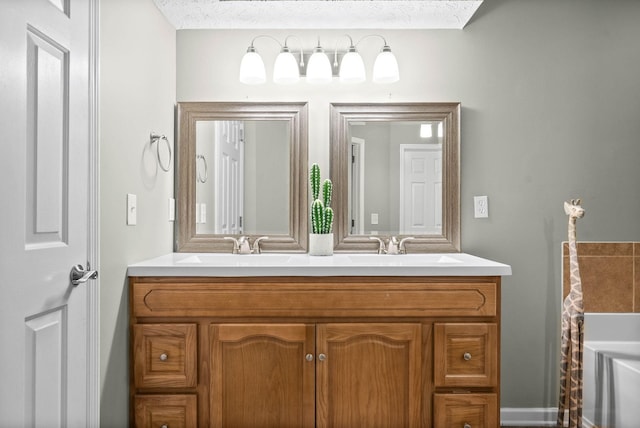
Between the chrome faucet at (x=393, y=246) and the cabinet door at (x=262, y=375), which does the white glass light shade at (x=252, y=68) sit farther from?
the cabinet door at (x=262, y=375)

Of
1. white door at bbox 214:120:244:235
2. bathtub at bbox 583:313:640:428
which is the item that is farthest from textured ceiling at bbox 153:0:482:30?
bathtub at bbox 583:313:640:428

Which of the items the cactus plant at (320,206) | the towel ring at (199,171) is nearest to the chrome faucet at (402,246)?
the cactus plant at (320,206)

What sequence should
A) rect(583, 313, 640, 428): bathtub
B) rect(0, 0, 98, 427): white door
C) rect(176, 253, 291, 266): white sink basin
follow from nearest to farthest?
rect(0, 0, 98, 427): white door, rect(583, 313, 640, 428): bathtub, rect(176, 253, 291, 266): white sink basin

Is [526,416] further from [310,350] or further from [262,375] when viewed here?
[262,375]

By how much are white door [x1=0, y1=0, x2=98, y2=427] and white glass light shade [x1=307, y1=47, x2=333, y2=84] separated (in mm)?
1043

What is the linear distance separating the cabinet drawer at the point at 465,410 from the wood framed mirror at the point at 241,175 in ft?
3.31

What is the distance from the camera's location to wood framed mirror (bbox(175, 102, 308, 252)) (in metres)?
2.37

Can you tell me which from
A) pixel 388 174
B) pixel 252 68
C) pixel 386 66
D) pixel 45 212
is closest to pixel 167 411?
pixel 45 212

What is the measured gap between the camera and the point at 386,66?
7.41 feet

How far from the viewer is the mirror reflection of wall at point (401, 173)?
236 cm

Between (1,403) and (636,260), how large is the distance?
2.70 m

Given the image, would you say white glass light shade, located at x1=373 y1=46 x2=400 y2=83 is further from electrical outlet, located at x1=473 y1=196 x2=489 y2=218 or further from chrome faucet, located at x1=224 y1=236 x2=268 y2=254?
chrome faucet, located at x1=224 y1=236 x2=268 y2=254

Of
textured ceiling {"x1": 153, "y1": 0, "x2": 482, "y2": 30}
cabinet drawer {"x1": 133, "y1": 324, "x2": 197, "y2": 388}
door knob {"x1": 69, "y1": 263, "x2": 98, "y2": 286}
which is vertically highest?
textured ceiling {"x1": 153, "y1": 0, "x2": 482, "y2": 30}

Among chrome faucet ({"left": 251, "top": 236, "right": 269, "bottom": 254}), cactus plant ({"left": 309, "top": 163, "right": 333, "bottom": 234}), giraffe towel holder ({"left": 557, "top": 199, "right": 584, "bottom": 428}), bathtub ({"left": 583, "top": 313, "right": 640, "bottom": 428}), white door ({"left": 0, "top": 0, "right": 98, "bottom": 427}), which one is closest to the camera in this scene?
white door ({"left": 0, "top": 0, "right": 98, "bottom": 427})
